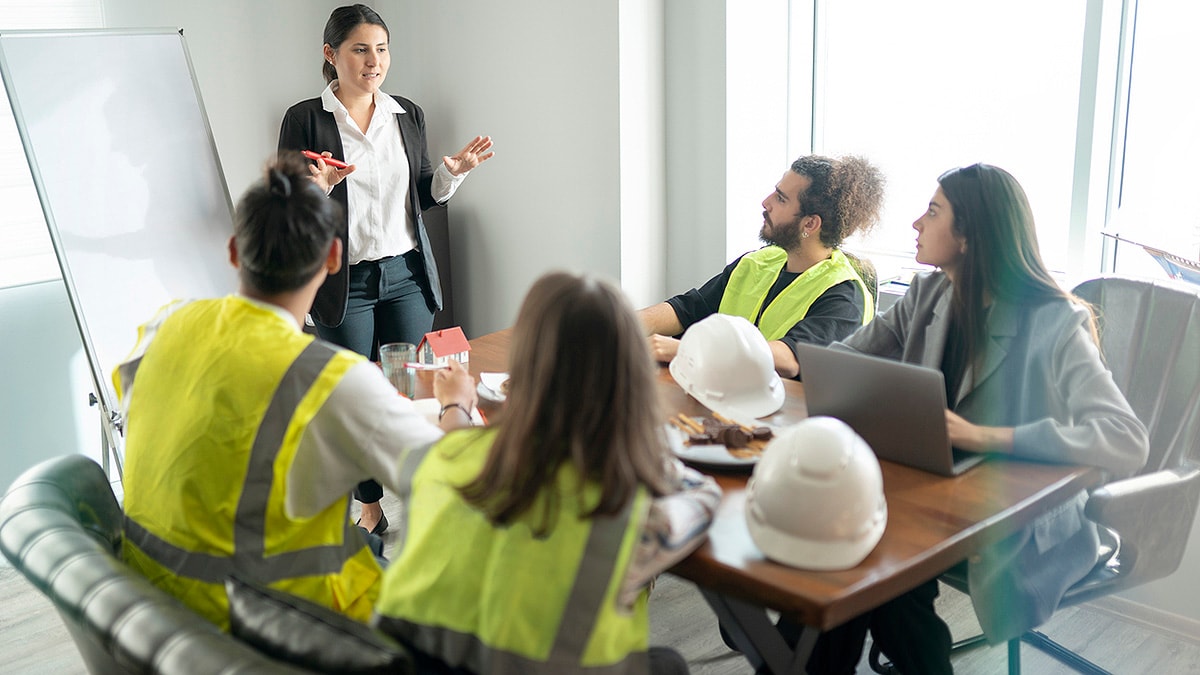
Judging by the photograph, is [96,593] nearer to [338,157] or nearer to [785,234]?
[785,234]

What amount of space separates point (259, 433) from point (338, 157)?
1842mm

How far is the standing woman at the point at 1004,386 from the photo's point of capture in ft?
5.98

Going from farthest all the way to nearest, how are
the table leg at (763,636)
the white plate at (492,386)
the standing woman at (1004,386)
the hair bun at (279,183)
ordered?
the white plate at (492,386), the standing woman at (1004,386), the table leg at (763,636), the hair bun at (279,183)

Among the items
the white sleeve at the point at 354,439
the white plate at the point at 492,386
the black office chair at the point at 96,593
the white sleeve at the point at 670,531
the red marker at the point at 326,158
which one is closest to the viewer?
the black office chair at the point at 96,593

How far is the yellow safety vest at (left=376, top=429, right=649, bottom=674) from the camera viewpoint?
1243 mm

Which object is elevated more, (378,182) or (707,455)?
(378,182)

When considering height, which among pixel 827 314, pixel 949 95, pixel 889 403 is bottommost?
pixel 827 314

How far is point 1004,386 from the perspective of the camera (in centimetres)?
205

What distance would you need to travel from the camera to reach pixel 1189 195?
109 inches

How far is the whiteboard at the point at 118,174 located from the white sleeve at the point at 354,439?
1.42 m

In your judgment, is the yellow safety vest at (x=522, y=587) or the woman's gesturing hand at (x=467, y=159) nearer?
the yellow safety vest at (x=522, y=587)

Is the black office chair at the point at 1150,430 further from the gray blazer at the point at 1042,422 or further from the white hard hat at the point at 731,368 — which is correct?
the white hard hat at the point at 731,368

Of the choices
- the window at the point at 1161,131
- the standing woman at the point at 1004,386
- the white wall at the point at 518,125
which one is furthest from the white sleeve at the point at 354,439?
the window at the point at 1161,131

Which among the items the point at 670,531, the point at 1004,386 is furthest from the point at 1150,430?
the point at 670,531
